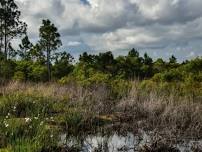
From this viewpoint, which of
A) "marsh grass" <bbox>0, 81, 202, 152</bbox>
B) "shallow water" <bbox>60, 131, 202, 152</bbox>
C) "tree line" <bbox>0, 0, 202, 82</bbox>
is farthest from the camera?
"tree line" <bbox>0, 0, 202, 82</bbox>

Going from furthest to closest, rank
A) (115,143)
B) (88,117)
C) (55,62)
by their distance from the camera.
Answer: (55,62) → (88,117) → (115,143)

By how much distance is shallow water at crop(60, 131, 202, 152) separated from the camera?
10438 mm

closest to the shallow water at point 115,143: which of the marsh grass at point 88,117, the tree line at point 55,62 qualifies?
the marsh grass at point 88,117

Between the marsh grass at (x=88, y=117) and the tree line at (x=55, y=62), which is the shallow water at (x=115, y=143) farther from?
the tree line at (x=55, y=62)

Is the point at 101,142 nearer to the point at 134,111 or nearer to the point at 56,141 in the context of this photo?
the point at 56,141

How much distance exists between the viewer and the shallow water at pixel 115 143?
411 inches

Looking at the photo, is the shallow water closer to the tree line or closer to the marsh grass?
the marsh grass

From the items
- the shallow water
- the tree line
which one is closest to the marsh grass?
the shallow water

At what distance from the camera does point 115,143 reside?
11141 millimetres

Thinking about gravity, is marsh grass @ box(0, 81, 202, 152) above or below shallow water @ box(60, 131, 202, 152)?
above

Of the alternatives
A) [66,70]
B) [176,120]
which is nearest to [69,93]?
[176,120]

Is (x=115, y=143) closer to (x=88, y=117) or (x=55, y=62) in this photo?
(x=88, y=117)

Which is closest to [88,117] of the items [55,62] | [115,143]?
[115,143]

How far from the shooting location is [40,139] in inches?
386
